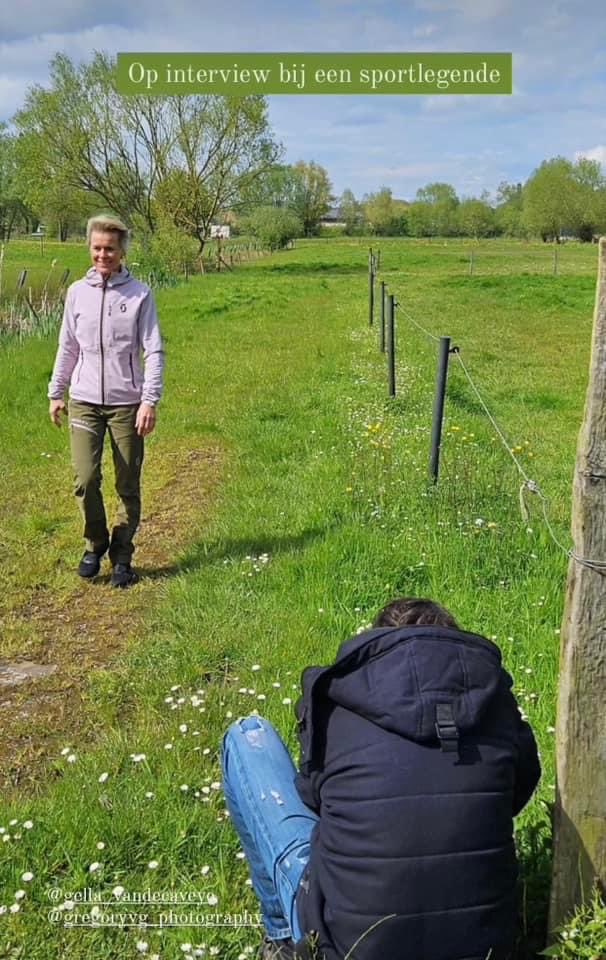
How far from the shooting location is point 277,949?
2354mm

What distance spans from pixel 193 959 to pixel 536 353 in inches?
573

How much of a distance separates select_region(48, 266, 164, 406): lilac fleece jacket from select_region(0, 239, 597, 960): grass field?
1.25m

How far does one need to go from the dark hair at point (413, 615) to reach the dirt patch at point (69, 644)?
2.01 m

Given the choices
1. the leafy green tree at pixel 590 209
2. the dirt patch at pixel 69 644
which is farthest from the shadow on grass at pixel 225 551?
the leafy green tree at pixel 590 209

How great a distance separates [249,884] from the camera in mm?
2811

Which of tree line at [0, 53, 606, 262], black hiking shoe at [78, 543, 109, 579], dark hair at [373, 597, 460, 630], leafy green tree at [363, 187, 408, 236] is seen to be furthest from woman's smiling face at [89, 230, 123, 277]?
leafy green tree at [363, 187, 408, 236]

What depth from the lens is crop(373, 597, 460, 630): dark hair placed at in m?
2.17

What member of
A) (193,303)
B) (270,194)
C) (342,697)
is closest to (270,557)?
(342,697)

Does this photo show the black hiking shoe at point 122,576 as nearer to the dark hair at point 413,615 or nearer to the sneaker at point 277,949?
the sneaker at point 277,949

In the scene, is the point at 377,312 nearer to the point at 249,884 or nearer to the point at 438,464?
the point at 438,464

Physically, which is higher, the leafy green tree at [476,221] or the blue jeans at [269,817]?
the leafy green tree at [476,221]

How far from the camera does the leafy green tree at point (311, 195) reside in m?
93.5

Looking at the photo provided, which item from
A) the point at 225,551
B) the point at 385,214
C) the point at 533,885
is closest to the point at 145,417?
the point at 225,551

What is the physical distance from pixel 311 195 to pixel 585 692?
323ft
